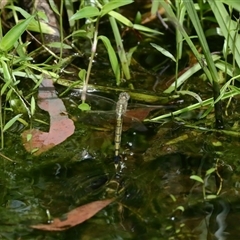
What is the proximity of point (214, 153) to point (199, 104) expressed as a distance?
0.52 feet

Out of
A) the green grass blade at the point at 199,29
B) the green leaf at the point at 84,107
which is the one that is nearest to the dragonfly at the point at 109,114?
the green leaf at the point at 84,107

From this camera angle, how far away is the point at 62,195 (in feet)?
4.14

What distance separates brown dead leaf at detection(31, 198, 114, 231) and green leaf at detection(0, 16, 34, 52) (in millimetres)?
446

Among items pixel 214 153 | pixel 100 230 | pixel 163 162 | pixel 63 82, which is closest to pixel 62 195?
pixel 100 230

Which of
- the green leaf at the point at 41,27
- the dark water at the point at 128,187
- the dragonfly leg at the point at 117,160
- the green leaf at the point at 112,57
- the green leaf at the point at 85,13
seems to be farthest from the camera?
the green leaf at the point at 41,27

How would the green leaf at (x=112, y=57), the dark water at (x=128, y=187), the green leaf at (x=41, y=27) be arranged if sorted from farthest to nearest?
1. the green leaf at (x=41, y=27)
2. the green leaf at (x=112, y=57)
3. the dark water at (x=128, y=187)

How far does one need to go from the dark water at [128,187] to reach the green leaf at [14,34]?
0.22 meters

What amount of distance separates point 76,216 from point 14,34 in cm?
48

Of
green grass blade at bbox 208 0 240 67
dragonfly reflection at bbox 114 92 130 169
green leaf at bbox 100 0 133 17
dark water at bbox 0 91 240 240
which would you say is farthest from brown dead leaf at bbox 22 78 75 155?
green grass blade at bbox 208 0 240 67

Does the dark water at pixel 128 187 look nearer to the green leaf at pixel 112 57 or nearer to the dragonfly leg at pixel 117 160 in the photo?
the dragonfly leg at pixel 117 160

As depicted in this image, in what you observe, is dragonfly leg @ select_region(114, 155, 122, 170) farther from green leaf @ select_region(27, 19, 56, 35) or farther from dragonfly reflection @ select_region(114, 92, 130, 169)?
green leaf @ select_region(27, 19, 56, 35)

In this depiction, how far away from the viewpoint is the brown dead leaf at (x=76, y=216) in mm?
1172

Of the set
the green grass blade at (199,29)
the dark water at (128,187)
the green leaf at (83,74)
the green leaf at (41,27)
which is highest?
the green grass blade at (199,29)

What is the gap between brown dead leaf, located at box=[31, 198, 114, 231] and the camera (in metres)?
1.17
